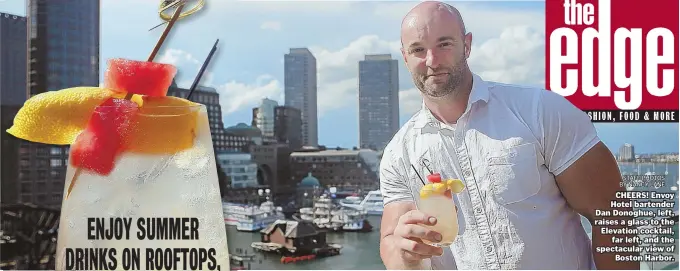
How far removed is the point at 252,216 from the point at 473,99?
874mm

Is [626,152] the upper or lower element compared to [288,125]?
lower

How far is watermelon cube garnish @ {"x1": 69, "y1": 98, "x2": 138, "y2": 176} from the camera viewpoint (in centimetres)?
164

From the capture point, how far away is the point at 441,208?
6.86 ft

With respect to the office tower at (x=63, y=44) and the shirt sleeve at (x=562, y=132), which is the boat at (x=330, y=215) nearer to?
the shirt sleeve at (x=562, y=132)

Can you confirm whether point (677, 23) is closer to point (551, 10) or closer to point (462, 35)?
point (551, 10)

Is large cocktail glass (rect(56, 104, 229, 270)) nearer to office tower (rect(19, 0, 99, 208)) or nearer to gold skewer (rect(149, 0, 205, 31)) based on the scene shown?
gold skewer (rect(149, 0, 205, 31))

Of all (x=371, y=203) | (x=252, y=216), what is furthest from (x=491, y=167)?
(x=252, y=216)

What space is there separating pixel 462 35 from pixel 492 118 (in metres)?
0.30

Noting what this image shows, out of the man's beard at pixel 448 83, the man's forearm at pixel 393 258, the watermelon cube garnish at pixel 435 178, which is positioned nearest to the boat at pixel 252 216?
the man's forearm at pixel 393 258

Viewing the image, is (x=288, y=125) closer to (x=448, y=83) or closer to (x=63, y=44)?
(x=448, y=83)

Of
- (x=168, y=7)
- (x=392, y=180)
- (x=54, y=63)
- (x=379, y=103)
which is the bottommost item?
(x=392, y=180)

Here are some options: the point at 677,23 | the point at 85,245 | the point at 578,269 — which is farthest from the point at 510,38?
the point at 85,245

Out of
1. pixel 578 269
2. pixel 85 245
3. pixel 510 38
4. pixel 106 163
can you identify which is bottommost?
pixel 578 269

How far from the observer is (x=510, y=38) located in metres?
2.42
